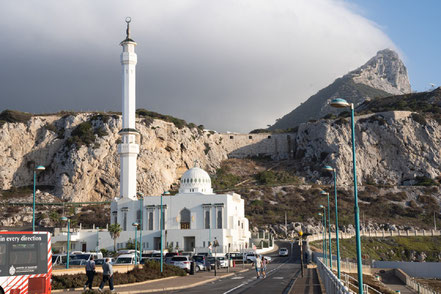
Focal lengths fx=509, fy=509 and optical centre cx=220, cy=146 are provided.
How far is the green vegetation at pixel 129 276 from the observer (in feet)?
88.3

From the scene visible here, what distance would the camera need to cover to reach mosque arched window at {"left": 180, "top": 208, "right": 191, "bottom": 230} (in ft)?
265

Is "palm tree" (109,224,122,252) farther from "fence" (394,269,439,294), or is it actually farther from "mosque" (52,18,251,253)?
"fence" (394,269,439,294)

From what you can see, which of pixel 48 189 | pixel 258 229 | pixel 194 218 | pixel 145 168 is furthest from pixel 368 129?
pixel 48 189

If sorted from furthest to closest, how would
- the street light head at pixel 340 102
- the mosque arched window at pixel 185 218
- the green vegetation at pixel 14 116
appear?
1. the green vegetation at pixel 14 116
2. the mosque arched window at pixel 185 218
3. the street light head at pixel 340 102

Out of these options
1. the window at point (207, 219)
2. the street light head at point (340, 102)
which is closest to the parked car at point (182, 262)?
the street light head at point (340, 102)

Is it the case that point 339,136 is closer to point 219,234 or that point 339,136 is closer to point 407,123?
point 407,123

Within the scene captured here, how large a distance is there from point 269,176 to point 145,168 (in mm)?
34684

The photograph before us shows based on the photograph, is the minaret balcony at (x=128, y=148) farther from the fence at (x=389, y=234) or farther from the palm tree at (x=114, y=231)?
the fence at (x=389, y=234)

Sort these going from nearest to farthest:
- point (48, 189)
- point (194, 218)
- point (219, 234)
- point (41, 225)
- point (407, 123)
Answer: point (219, 234), point (194, 218), point (41, 225), point (48, 189), point (407, 123)

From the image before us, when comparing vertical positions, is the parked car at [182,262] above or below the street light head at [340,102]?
below

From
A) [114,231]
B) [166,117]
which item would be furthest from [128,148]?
[166,117]

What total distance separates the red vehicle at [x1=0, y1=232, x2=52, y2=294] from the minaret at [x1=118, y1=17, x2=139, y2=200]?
65.5 meters

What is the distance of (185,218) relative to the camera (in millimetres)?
81062

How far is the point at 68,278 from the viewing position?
2748 cm
